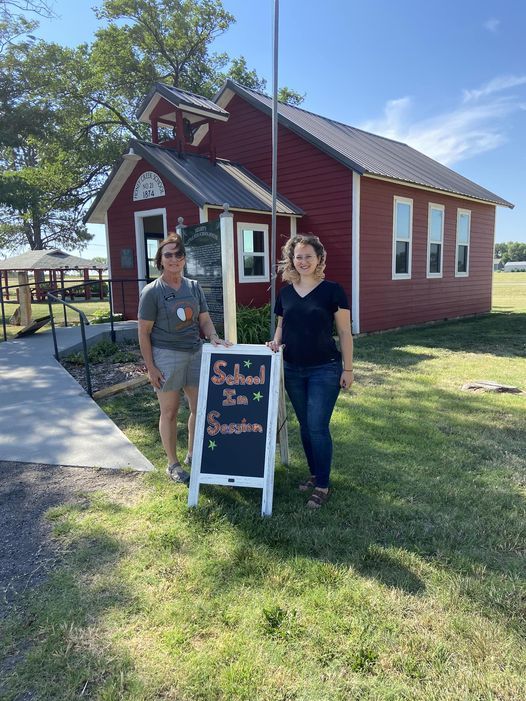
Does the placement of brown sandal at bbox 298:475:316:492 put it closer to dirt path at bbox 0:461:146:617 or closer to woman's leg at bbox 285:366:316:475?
woman's leg at bbox 285:366:316:475

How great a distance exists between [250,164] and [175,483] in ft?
35.7

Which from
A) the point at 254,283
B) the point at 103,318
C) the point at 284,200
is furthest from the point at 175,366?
the point at 103,318

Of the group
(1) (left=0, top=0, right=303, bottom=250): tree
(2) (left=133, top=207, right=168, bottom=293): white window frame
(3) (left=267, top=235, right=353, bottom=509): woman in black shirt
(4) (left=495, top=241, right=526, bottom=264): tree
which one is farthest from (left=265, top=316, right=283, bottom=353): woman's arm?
(4) (left=495, top=241, right=526, bottom=264): tree

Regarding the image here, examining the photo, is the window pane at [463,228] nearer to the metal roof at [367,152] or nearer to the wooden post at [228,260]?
the metal roof at [367,152]

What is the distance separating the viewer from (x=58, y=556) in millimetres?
2777

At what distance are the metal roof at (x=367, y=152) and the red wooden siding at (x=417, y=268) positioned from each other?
Result: 338 mm

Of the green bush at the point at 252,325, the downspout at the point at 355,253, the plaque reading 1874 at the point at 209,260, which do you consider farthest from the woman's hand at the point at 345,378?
the downspout at the point at 355,253

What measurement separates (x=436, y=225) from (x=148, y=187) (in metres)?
7.85

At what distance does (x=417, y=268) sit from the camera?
1331 centimetres

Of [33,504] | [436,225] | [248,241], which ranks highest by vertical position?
[436,225]

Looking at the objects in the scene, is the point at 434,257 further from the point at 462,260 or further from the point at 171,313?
the point at 171,313

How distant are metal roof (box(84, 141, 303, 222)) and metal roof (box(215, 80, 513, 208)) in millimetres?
1510

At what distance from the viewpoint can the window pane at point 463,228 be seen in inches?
599

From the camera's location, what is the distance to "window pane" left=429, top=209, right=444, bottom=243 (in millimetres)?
13789
